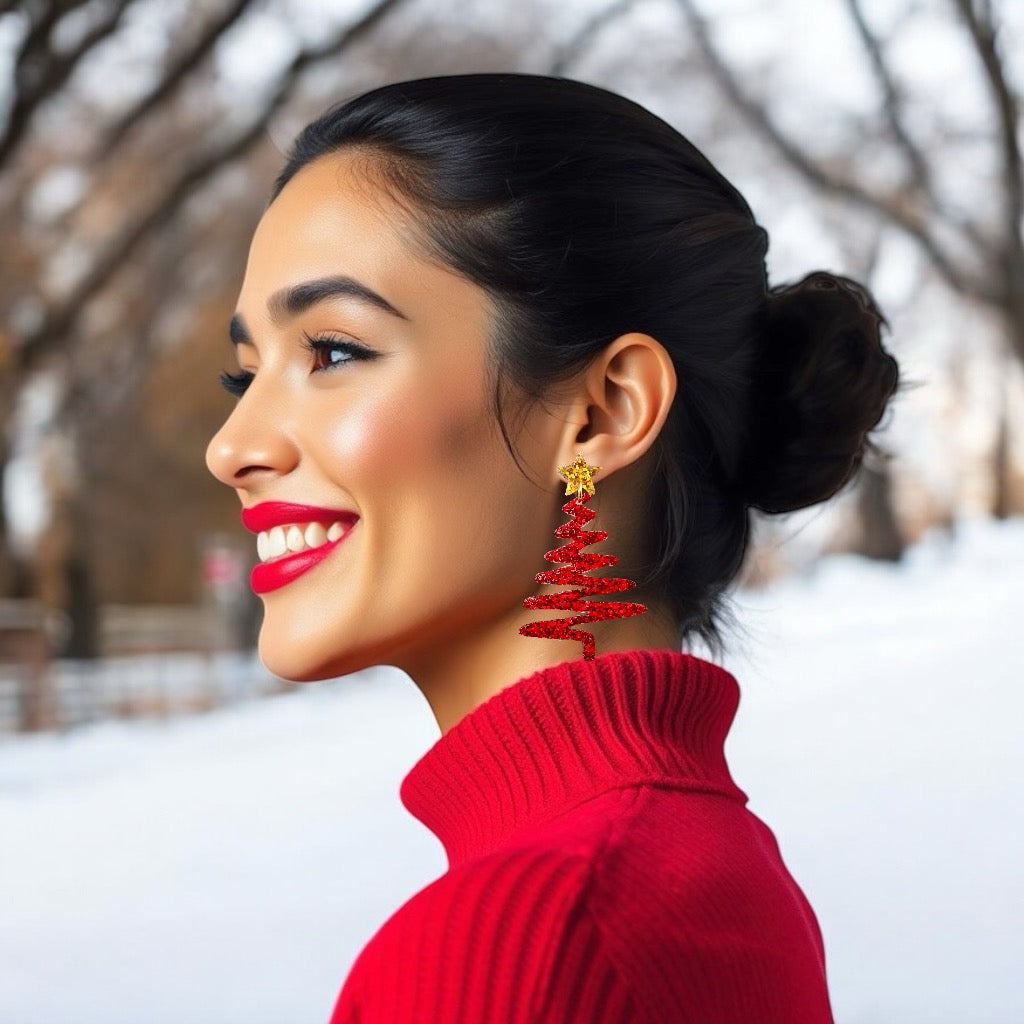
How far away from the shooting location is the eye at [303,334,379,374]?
3.69ft

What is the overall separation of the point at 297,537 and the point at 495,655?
0.60ft

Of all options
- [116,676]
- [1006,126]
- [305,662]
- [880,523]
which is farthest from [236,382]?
[880,523]

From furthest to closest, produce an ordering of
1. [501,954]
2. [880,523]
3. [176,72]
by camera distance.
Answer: [880,523] → [176,72] → [501,954]

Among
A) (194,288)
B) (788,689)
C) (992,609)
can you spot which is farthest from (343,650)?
(194,288)

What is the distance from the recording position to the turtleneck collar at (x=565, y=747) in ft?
3.49

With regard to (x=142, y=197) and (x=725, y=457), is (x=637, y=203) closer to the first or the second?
(x=725, y=457)

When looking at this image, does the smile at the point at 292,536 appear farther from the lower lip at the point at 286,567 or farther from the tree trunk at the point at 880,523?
the tree trunk at the point at 880,523

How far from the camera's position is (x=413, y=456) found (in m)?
1.10

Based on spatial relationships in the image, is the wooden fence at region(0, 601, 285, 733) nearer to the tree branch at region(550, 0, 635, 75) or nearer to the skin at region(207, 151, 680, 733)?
the tree branch at region(550, 0, 635, 75)

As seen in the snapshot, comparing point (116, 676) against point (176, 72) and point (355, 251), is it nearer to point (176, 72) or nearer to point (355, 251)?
point (176, 72)

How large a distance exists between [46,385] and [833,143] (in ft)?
23.0

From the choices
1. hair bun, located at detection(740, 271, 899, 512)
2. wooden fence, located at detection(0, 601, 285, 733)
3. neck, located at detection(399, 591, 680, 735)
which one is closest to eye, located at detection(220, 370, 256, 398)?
neck, located at detection(399, 591, 680, 735)

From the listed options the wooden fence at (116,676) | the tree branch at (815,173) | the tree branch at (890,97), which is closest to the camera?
the tree branch at (890,97)

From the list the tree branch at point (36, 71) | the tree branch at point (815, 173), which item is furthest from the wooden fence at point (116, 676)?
the tree branch at point (815, 173)
